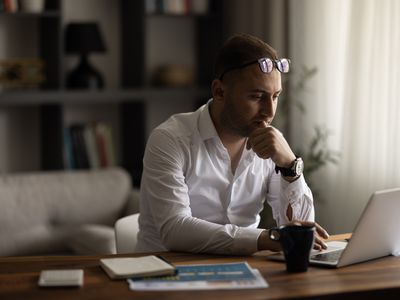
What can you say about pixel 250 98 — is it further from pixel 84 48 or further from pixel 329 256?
pixel 84 48

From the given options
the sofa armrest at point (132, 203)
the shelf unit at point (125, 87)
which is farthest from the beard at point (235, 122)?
the shelf unit at point (125, 87)

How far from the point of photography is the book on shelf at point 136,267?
6.51ft

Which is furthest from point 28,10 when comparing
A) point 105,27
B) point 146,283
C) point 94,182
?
point 146,283

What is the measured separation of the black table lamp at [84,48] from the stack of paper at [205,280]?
2813 millimetres

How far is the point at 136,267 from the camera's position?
2035 millimetres

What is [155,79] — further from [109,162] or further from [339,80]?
[339,80]

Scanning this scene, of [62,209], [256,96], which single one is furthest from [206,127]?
[62,209]

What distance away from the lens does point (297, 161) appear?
2574mm

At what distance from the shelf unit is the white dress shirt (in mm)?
2087

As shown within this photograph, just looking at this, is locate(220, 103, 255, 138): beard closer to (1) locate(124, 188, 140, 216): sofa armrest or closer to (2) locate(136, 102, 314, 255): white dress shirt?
(2) locate(136, 102, 314, 255): white dress shirt

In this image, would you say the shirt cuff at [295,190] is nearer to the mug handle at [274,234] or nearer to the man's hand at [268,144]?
the man's hand at [268,144]

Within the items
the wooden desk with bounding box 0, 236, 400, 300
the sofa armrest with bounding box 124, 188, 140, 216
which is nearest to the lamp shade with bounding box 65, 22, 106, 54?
the sofa armrest with bounding box 124, 188, 140, 216

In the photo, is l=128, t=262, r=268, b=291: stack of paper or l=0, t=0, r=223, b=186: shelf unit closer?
l=128, t=262, r=268, b=291: stack of paper

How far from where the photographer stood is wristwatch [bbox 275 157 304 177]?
2.58m
